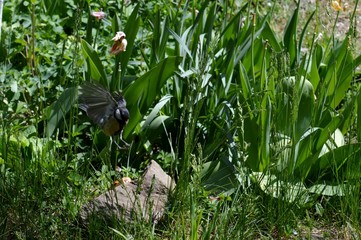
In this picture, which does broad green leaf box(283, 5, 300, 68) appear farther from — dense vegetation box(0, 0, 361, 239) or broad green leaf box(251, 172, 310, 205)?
broad green leaf box(251, 172, 310, 205)

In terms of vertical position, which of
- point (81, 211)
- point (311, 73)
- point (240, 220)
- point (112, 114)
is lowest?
point (81, 211)

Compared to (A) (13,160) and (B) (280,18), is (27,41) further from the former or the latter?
(B) (280,18)

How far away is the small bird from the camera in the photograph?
2896 millimetres

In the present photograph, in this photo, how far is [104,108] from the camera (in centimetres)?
293

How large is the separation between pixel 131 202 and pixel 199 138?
0.77m

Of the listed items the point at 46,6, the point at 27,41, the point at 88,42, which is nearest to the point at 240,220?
the point at 88,42

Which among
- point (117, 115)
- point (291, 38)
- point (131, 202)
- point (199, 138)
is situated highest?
point (291, 38)

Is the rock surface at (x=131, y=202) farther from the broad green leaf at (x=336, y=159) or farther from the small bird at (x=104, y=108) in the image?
the broad green leaf at (x=336, y=159)

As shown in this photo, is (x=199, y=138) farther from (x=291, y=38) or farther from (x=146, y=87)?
(x=291, y=38)

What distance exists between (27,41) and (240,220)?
80.8 inches

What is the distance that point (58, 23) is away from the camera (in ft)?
14.9

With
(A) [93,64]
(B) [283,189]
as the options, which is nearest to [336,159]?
(B) [283,189]

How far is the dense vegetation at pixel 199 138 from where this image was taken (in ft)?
9.45

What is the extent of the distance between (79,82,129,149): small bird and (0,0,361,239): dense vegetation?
2.8 inches
